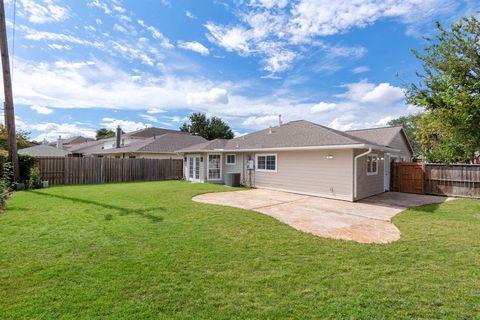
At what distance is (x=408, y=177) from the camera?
1353cm

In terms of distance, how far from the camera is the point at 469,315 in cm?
272

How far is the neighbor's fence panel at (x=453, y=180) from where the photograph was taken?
11641 millimetres

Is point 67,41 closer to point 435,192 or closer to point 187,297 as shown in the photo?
point 187,297

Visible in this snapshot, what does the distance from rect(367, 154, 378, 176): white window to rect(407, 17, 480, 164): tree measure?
2.56 metres

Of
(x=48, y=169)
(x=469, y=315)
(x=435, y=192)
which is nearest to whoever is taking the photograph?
(x=469, y=315)

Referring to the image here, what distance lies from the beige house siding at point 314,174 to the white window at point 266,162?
0.79 feet

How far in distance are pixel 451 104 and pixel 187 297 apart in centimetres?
932

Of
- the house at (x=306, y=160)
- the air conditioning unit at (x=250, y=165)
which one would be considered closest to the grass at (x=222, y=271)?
the house at (x=306, y=160)

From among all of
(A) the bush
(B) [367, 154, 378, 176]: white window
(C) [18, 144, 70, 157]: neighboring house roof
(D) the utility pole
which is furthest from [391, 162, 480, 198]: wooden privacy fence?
(C) [18, 144, 70, 157]: neighboring house roof

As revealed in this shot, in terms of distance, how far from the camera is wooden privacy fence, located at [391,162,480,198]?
11719mm

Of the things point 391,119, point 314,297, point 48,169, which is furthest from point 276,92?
point 391,119

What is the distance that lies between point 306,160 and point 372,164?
318 centimetres

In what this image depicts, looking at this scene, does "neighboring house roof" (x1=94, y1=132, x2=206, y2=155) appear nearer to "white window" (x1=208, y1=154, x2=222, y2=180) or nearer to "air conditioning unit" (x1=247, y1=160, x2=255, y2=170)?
"white window" (x1=208, y1=154, x2=222, y2=180)

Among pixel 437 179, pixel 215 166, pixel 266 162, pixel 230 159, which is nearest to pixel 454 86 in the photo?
pixel 437 179
